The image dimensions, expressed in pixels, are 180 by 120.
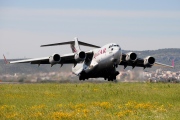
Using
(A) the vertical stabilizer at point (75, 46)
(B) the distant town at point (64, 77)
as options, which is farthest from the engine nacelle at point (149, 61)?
(A) the vertical stabilizer at point (75, 46)

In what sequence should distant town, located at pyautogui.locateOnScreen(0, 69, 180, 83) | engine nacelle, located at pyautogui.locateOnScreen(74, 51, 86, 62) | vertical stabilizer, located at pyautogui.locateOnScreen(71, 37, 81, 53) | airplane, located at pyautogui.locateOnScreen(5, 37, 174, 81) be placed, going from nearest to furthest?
airplane, located at pyautogui.locateOnScreen(5, 37, 174, 81)
engine nacelle, located at pyautogui.locateOnScreen(74, 51, 86, 62)
distant town, located at pyautogui.locateOnScreen(0, 69, 180, 83)
vertical stabilizer, located at pyautogui.locateOnScreen(71, 37, 81, 53)

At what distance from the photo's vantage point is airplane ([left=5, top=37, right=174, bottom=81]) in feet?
157

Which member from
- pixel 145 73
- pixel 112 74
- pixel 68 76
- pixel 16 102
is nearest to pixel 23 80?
pixel 68 76

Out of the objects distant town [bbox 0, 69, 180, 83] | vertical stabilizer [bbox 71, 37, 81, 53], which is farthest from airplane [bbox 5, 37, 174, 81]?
vertical stabilizer [bbox 71, 37, 81, 53]

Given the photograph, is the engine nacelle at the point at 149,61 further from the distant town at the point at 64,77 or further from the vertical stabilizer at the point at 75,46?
the vertical stabilizer at the point at 75,46

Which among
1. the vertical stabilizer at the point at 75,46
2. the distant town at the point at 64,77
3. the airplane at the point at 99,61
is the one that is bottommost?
the distant town at the point at 64,77

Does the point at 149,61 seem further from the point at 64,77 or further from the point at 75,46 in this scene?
the point at 64,77

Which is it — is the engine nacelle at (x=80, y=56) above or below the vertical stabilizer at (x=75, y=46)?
below

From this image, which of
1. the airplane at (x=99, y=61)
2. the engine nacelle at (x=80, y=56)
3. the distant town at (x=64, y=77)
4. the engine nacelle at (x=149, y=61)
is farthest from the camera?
the distant town at (x=64, y=77)

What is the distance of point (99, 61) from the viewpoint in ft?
161

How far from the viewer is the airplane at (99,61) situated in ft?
157

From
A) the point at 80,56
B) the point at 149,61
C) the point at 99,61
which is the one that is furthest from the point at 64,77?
the point at 149,61

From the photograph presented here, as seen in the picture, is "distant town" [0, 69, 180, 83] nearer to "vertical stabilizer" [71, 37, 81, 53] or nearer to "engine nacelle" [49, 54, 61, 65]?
"vertical stabilizer" [71, 37, 81, 53]

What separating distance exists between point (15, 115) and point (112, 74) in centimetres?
3346
